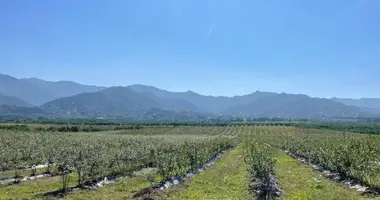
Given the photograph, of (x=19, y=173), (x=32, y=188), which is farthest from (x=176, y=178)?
(x=19, y=173)

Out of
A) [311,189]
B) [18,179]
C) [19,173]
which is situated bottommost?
[19,173]

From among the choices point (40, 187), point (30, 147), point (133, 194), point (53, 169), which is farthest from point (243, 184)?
point (30, 147)

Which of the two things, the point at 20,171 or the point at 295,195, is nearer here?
the point at 295,195

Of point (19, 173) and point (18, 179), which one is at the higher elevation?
point (18, 179)

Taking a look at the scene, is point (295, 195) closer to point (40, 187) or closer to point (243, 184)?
point (243, 184)

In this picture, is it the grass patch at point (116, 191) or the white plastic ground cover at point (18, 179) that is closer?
the grass patch at point (116, 191)

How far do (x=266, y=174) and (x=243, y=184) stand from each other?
4.01 metres

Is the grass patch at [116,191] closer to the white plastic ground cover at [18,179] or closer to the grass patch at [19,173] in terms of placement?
the white plastic ground cover at [18,179]

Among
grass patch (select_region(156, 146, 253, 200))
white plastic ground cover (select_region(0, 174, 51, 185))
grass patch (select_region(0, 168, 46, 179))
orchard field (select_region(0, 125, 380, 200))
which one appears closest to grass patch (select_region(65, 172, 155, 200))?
orchard field (select_region(0, 125, 380, 200))

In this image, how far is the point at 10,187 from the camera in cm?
2822

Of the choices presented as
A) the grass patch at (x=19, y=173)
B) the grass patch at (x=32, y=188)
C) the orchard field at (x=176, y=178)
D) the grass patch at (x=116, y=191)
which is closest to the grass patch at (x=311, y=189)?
the orchard field at (x=176, y=178)

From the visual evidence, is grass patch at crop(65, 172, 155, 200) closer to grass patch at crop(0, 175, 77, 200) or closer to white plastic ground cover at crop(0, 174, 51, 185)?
grass patch at crop(0, 175, 77, 200)

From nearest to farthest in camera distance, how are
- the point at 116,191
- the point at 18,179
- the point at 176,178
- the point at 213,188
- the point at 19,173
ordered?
the point at 116,191 < the point at 213,188 < the point at 176,178 < the point at 18,179 < the point at 19,173

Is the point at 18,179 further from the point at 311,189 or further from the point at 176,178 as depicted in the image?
the point at 311,189
